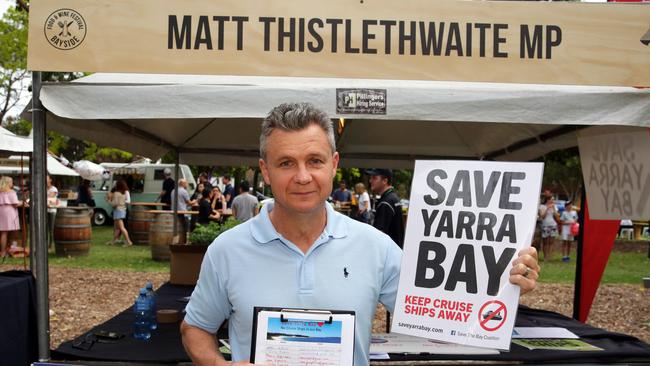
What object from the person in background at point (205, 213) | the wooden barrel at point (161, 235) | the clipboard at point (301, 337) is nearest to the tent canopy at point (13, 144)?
the wooden barrel at point (161, 235)

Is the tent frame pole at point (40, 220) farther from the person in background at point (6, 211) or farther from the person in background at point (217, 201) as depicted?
the person in background at point (217, 201)

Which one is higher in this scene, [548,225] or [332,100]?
[332,100]

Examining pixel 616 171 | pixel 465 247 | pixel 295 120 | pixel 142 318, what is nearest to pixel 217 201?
pixel 142 318

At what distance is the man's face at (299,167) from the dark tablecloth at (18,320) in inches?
104

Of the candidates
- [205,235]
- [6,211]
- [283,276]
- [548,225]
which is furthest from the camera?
[548,225]

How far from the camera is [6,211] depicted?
1355 centimetres

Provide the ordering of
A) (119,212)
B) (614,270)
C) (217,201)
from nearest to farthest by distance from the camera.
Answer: (614,270) < (119,212) < (217,201)

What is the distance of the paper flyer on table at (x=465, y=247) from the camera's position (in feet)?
7.29

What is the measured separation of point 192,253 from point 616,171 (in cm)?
395

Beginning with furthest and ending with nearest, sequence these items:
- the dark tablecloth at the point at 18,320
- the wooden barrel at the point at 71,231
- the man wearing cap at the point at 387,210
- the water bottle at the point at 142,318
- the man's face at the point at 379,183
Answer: the wooden barrel at the point at 71,231 < the man's face at the point at 379,183 < the man wearing cap at the point at 387,210 < the water bottle at the point at 142,318 < the dark tablecloth at the point at 18,320

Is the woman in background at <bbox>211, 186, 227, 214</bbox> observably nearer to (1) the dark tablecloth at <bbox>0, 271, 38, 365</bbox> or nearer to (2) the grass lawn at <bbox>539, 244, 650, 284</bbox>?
(2) the grass lawn at <bbox>539, 244, 650, 284</bbox>

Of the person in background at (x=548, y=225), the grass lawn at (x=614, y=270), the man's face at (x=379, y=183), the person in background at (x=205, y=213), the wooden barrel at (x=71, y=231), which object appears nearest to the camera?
the man's face at (x=379, y=183)

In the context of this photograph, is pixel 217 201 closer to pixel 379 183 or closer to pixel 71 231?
pixel 71 231

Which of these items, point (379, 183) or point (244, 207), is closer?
point (379, 183)
